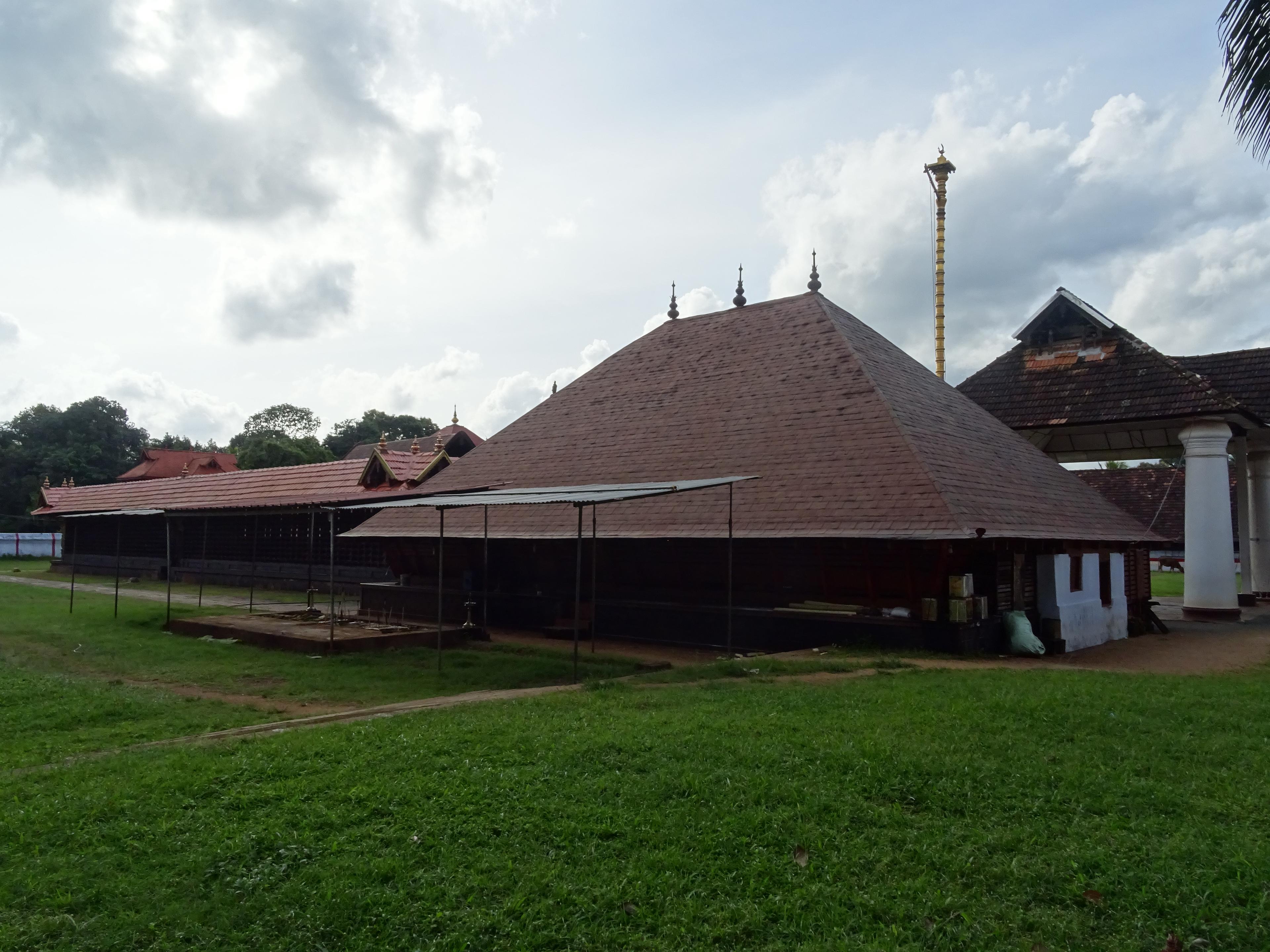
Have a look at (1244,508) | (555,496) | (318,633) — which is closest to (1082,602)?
(555,496)

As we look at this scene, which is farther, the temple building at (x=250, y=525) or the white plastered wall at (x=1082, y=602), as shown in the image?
the temple building at (x=250, y=525)

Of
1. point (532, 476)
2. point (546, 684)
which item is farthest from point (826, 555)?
point (532, 476)

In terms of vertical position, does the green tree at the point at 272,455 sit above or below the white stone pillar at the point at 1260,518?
above

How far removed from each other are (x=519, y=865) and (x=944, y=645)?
8.90 metres

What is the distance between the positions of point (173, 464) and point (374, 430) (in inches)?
1089

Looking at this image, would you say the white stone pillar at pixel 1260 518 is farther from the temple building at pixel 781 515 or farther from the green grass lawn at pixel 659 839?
the green grass lawn at pixel 659 839

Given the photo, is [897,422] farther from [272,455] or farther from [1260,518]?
[272,455]

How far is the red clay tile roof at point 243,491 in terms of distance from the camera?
1078 inches

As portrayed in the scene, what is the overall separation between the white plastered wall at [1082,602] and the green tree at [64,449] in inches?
2376

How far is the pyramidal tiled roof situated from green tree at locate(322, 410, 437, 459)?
61267 millimetres

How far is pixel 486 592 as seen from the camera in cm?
1736

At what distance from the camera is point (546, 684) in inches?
430

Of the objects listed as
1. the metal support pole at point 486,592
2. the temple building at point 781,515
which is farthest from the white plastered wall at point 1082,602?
the metal support pole at point 486,592

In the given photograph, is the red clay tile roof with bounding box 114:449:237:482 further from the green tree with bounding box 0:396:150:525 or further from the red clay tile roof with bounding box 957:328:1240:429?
the red clay tile roof with bounding box 957:328:1240:429
